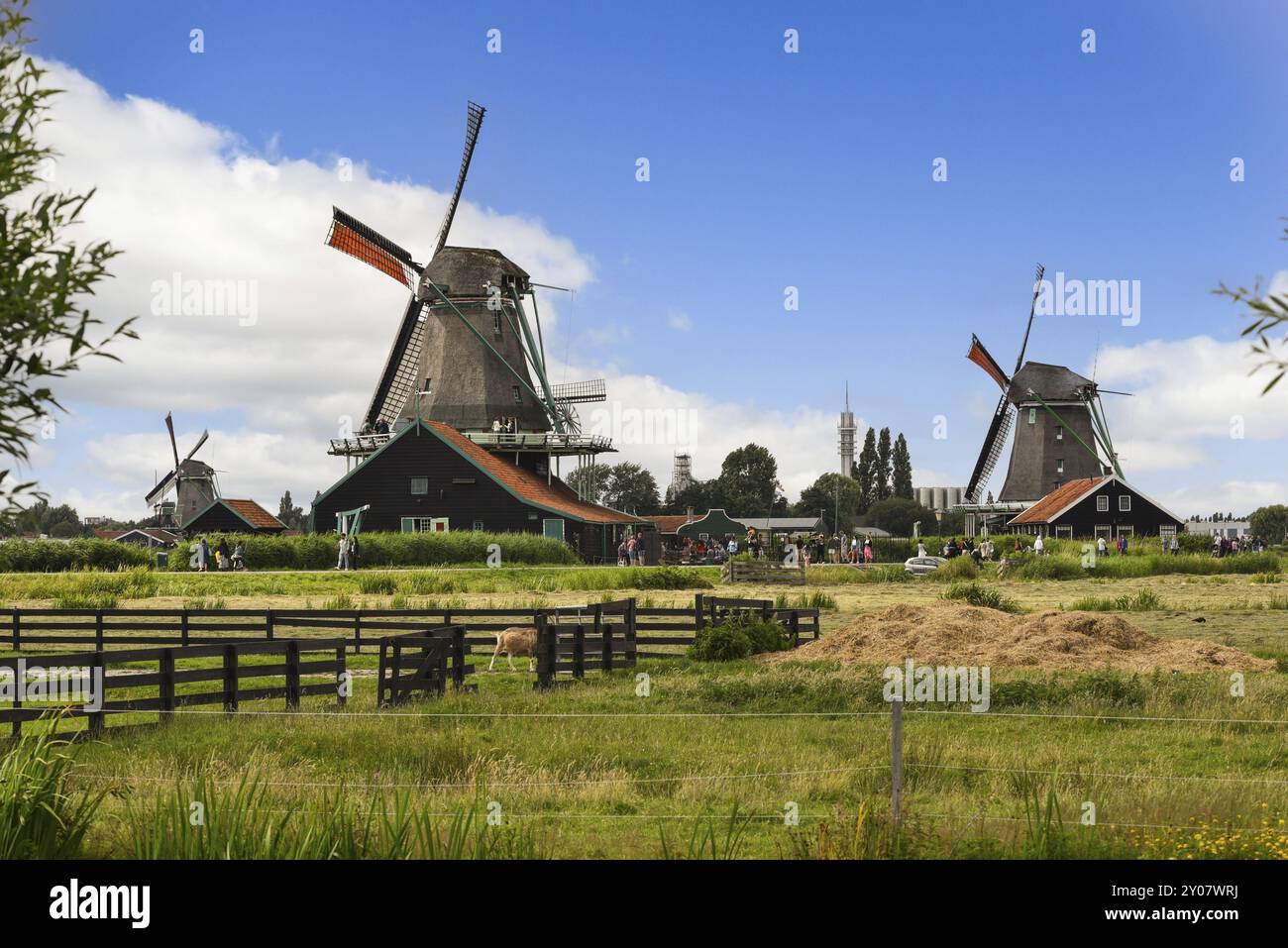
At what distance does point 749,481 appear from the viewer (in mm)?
133000

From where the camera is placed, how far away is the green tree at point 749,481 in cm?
12988

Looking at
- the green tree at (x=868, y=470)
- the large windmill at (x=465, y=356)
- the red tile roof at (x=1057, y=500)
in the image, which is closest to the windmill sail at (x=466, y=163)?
the large windmill at (x=465, y=356)

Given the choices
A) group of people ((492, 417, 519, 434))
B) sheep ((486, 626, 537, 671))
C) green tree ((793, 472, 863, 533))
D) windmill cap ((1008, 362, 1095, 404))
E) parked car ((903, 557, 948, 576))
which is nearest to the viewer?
sheep ((486, 626, 537, 671))

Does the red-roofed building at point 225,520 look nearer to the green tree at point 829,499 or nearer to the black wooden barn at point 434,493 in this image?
the black wooden barn at point 434,493

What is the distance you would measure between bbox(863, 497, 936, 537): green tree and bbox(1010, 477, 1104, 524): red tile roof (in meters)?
43.0

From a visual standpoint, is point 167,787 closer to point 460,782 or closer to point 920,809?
point 460,782

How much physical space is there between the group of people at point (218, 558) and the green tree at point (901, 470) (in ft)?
316

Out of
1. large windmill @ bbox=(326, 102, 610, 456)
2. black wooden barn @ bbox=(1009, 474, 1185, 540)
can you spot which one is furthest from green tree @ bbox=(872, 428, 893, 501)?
large windmill @ bbox=(326, 102, 610, 456)

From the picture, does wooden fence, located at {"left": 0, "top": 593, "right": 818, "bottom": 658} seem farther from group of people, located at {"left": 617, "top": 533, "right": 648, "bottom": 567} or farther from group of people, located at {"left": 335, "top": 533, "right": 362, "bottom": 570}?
group of people, located at {"left": 617, "top": 533, "right": 648, "bottom": 567}

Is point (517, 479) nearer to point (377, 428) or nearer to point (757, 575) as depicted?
point (377, 428)

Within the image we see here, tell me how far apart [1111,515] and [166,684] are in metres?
69.3

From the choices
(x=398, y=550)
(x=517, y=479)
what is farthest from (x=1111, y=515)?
(x=398, y=550)

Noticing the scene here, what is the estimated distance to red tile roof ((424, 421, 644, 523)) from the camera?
189 ft
